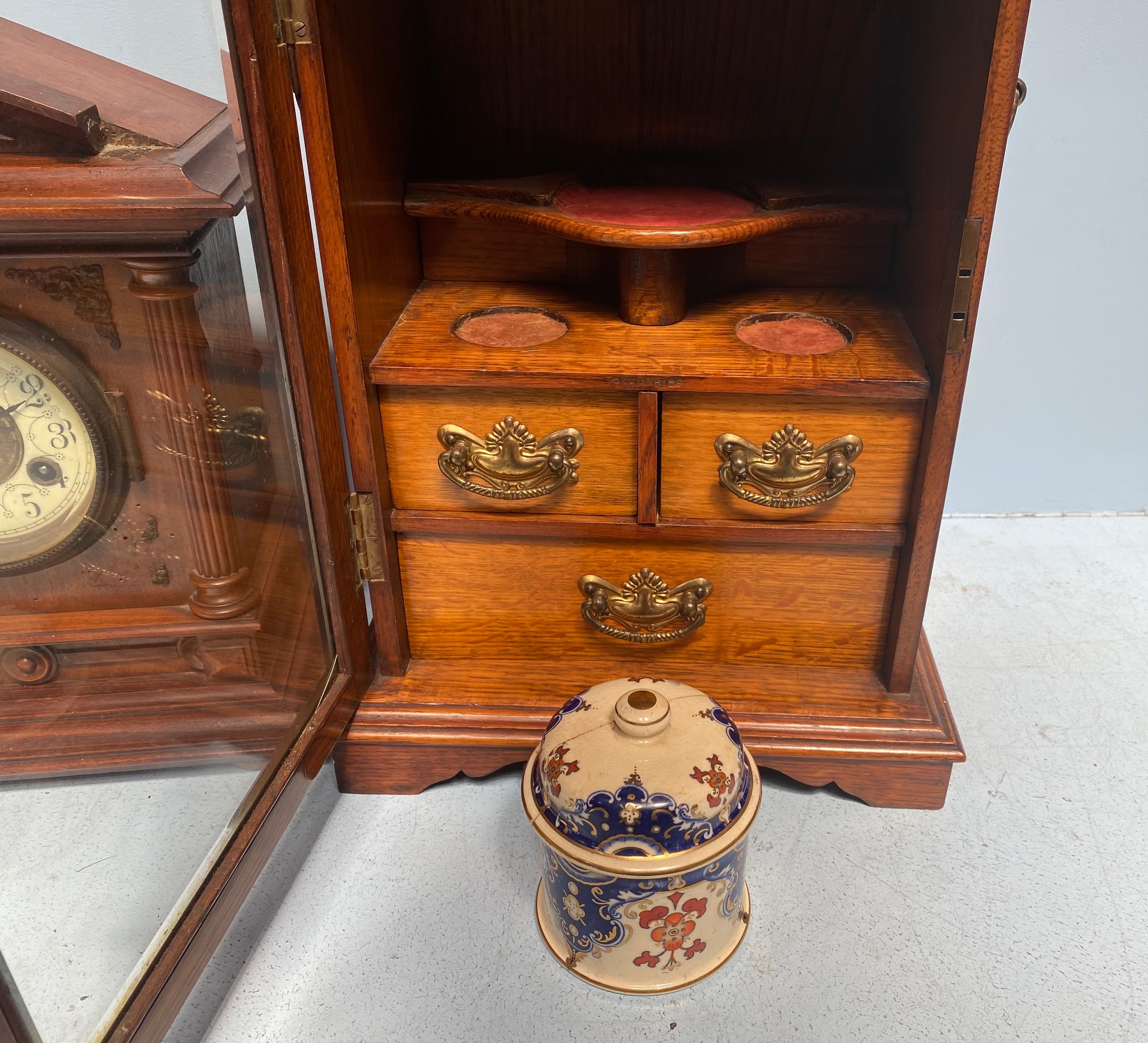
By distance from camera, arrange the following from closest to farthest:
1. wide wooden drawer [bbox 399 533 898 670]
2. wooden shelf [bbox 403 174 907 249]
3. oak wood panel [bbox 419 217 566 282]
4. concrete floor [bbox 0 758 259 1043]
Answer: concrete floor [bbox 0 758 259 1043], wooden shelf [bbox 403 174 907 249], wide wooden drawer [bbox 399 533 898 670], oak wood panel [bbox 419 217 566 282]

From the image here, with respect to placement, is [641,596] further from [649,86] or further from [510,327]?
[649,86]

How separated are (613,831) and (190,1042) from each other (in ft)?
1.53

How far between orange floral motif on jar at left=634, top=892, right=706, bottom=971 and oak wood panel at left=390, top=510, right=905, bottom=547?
39 centimetres

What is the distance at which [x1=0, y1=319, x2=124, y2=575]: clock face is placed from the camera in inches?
35.0

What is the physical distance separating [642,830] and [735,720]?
30 centimetres

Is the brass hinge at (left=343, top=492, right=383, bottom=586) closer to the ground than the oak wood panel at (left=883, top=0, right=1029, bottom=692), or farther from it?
closer to the ground

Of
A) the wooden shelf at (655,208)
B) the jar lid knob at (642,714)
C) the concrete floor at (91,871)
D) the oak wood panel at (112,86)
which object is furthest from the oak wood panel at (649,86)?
the concrete floor at (91,871)

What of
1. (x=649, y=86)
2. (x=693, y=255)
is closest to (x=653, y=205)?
(x=693, y=255)

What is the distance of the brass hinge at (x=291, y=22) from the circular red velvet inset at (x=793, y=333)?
54 centimetres

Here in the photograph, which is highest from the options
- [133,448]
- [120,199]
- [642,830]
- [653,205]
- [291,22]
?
[291,22]

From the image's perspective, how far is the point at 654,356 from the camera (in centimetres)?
114

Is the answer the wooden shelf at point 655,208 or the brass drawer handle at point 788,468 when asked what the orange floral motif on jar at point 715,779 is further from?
the wooden shelf at point 655,208

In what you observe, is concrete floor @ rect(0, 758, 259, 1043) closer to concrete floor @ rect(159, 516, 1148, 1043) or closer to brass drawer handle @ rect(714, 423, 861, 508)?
concrete floor @ rect(159, 516, 1148, 1043)

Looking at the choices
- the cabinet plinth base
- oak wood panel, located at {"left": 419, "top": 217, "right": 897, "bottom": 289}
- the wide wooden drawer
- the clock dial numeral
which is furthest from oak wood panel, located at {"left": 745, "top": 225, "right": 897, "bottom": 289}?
the clock dial numeral
